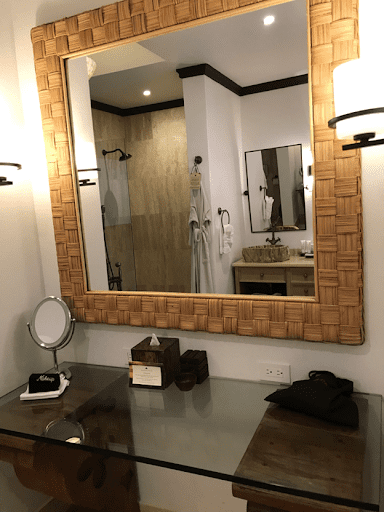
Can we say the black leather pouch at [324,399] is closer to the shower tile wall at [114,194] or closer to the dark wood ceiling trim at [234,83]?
the shower tile wall at [114,194]

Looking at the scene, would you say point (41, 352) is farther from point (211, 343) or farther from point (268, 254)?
point (268, 254)

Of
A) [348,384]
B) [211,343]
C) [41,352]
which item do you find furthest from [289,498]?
[41,352]

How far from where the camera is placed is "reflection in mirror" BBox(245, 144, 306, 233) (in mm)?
1461

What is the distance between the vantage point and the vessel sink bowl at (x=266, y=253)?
1500mm

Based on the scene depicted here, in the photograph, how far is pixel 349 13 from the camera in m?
1.31

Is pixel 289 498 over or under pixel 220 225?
under

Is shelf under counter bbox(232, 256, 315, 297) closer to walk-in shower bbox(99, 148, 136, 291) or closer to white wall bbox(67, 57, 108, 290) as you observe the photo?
walk-in shower bbox(99, 148, 136, 291)

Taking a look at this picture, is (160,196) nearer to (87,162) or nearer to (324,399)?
(87,162)

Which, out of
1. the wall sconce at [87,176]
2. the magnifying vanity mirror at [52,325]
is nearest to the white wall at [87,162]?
the wall sconce at [87,176]

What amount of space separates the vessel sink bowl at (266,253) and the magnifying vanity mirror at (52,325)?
0.84 metres

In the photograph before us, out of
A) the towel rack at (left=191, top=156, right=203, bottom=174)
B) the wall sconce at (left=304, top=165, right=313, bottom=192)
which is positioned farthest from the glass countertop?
the towel rack at (left=191, top=156, right=203, bottom=174)

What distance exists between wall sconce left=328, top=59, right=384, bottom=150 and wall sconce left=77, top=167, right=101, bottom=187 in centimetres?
102

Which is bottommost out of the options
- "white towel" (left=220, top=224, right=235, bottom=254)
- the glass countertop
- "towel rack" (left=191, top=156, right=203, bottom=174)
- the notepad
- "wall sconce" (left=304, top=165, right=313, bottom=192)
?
the glass countertop

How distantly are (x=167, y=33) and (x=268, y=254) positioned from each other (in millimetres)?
917
